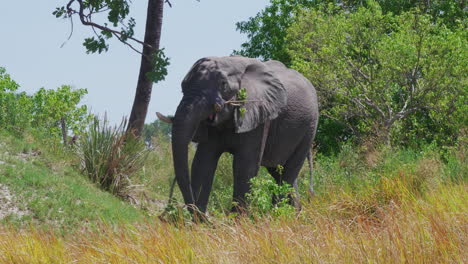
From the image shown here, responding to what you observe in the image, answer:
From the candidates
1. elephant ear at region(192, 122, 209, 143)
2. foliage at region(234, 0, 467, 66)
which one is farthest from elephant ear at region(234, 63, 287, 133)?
foliage at region(234, 0, 467, 66)

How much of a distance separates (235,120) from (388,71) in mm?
11612

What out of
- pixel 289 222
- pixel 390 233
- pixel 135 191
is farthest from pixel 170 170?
pixel 390 233

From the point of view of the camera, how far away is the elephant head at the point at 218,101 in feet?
32.6

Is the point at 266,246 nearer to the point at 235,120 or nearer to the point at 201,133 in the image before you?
the point at 235,120

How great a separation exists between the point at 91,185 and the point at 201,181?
2.94 m

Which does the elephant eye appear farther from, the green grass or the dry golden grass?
the dry golden grass

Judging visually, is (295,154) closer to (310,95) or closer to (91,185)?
(310,95)

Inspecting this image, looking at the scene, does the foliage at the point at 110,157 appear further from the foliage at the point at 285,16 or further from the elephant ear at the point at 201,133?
the foliage at the point at 285,16

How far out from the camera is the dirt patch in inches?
416

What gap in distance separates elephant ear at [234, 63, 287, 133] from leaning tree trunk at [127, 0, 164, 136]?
387 cm

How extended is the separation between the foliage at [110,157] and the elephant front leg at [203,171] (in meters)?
3.06

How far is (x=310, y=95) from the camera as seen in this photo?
12.9 meters

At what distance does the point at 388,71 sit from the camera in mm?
21312

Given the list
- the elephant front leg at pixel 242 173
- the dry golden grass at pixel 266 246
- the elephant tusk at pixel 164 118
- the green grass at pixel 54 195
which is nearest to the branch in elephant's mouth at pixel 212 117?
the elephant tusk at pixel 164 118
